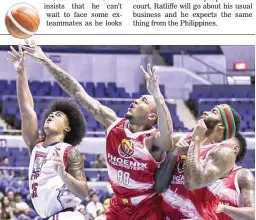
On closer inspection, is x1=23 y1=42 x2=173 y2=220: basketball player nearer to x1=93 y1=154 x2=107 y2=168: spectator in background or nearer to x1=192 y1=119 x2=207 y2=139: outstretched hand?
x1=192 y1=119 x2=207 y2=139: outstretched hand

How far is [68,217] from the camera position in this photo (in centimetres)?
319

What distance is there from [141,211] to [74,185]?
1.08 feet

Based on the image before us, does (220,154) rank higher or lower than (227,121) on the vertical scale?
lower

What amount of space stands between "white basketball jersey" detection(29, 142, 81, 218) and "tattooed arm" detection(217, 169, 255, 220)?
0.71 meters

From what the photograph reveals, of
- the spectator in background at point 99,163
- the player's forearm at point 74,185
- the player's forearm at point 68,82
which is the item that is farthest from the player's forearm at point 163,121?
the spectator in background at point 99,163

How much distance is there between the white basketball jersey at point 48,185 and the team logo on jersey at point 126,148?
27 cm

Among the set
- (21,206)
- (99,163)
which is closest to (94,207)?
(21,206)

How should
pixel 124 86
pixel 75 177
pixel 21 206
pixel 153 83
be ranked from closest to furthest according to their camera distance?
pixel 153 83 < pixel 75 177 < pixel 21 206 < pixel 124 86

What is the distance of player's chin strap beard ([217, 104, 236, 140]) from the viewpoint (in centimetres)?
312

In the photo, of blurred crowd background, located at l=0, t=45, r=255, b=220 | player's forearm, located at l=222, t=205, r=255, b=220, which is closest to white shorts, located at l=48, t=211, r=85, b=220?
player's forearm, located at l=222, t=205, r=255, b=220
